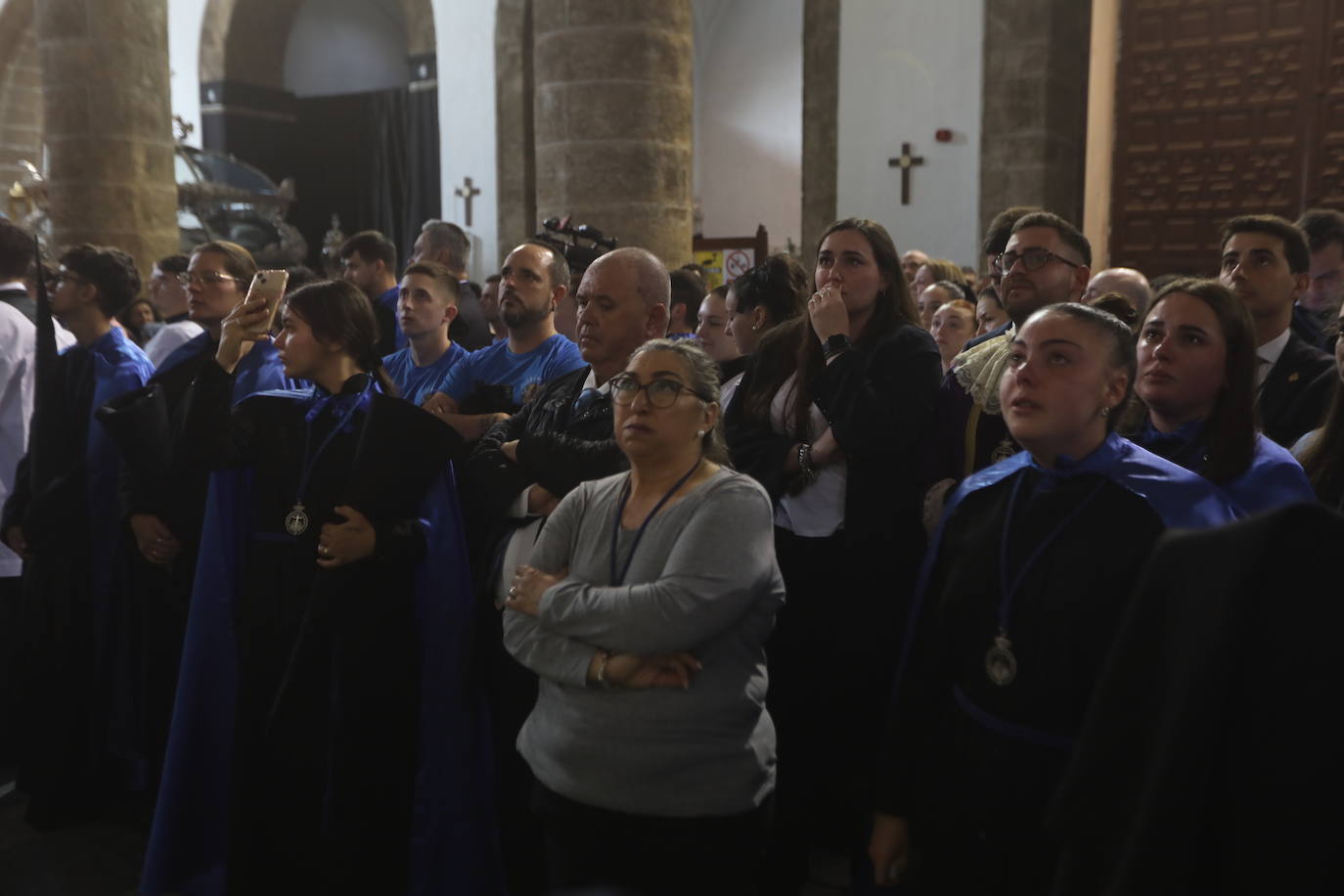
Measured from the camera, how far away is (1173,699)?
1.00 m

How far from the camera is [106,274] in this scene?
4.04m

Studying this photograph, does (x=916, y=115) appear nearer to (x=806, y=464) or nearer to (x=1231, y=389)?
(x=806, y=464)

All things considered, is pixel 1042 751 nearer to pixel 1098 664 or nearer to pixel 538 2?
pixel 1098 664

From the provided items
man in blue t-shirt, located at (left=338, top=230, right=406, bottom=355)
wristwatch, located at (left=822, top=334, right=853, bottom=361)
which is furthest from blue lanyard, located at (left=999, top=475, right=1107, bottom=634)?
man in blue t-shirt, located at (left=338, top=230, right=406, bottom=355)

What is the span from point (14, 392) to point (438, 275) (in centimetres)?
174

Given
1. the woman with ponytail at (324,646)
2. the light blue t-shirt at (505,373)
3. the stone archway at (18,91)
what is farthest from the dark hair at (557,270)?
the stone archway at (18,91)

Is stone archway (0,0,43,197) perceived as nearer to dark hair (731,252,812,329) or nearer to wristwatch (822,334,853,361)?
dark hair (731,252,812,329)

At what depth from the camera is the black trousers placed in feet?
6.86

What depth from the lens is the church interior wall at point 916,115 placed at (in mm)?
9305

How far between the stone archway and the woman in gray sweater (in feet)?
52.8

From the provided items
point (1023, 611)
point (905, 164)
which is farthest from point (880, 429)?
point (905, 164)

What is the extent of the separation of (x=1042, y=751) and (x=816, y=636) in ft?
4.25

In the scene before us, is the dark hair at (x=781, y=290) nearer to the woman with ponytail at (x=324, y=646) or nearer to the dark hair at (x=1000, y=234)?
the dark hair at (x=1000, y=234)

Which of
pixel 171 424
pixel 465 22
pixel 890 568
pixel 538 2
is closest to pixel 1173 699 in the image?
pixel 890 568
